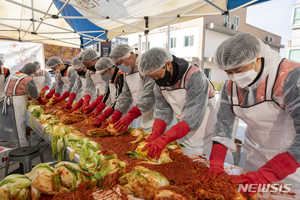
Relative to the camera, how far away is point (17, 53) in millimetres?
7902

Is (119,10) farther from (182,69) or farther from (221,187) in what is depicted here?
(221,187)

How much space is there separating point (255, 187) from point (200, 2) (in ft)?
10.8

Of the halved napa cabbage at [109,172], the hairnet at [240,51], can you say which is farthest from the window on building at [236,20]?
the halved napa cabbage at [109,172]

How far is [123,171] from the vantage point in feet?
4.59

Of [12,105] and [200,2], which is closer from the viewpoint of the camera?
[200,2]

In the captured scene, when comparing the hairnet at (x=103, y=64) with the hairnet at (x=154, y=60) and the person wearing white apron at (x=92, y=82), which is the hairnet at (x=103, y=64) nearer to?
the person wearing white apron at (x=92, y=82)

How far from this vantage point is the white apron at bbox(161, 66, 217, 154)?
2071 mm

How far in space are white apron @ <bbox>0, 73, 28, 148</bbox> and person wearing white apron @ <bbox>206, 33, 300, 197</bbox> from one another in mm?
4106

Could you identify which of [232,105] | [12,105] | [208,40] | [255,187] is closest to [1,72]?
[12,105]

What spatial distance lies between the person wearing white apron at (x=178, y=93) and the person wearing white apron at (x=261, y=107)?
0.79ft

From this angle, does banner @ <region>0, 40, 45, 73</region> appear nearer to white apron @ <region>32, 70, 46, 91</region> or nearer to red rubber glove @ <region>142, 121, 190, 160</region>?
white apron @ <region>32, 70, 46, 91</region>

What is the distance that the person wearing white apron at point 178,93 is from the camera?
1768mm

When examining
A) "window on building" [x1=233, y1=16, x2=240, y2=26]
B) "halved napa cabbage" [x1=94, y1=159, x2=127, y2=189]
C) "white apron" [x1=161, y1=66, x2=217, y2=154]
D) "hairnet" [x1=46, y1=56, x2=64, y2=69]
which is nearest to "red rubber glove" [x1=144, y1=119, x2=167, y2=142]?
"white apron" [x1=161, y1=66, x2=217, y2=154]

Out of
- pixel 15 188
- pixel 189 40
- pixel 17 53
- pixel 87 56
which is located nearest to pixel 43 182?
pixel 15 188
